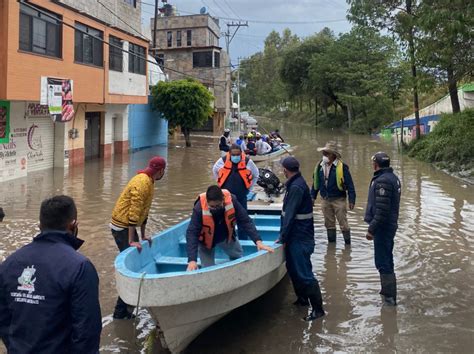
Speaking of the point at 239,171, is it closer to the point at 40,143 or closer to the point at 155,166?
the point at 155,166

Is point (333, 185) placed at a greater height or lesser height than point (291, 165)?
lesser

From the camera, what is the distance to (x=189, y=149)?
3066 cm

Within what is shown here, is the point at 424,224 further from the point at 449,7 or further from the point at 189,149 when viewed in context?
the point at 189,149

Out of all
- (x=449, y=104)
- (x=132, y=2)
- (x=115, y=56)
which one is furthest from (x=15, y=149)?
(x=449, y=104)

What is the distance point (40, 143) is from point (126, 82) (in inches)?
242

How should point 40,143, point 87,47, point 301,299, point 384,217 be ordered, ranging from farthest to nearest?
point 87,47, point 40,143, point 301,299, point 384,217

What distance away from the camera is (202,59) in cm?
4975

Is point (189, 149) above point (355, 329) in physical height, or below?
above

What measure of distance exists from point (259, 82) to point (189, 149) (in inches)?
3060

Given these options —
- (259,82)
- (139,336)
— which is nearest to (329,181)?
(139,336)

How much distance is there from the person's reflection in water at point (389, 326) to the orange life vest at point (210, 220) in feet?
6.71

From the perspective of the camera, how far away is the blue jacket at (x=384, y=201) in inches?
238

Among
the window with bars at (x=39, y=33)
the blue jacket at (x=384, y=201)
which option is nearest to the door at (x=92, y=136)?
the window with bars at (x=39, y=33)

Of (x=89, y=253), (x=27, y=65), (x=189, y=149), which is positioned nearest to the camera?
(x=89, y=253)
